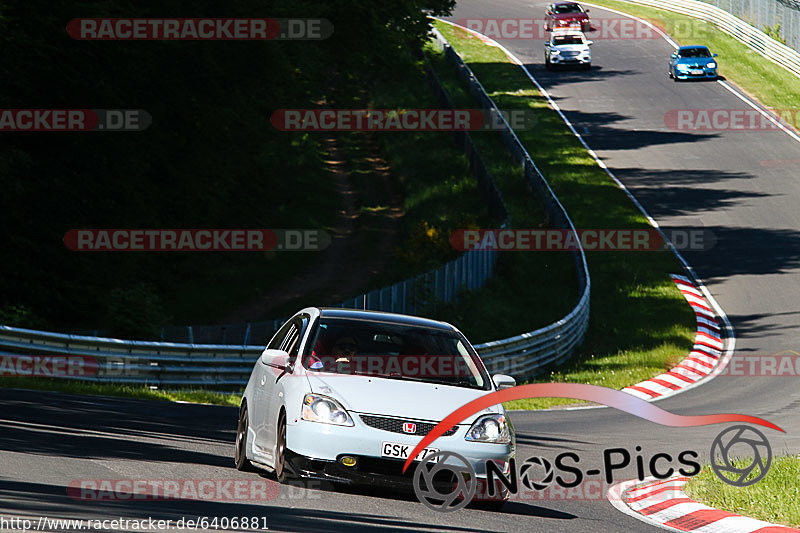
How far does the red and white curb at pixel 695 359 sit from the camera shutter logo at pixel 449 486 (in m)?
13.8

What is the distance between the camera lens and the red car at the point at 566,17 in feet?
216

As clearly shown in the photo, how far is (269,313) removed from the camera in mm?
35344

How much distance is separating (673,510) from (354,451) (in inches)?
Answer: 124

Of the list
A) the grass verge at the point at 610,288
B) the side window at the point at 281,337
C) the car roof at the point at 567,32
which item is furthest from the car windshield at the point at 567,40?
the side window at the point at 281,337

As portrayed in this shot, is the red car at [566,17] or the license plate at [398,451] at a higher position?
the red car at [566,17]

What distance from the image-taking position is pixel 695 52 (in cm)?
6162

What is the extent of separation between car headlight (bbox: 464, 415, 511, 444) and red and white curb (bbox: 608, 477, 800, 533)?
1.41 m

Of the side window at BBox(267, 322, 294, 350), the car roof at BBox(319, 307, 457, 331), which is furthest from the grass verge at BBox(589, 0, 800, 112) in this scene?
the car roof at BBox(319, 307, 457, 331)

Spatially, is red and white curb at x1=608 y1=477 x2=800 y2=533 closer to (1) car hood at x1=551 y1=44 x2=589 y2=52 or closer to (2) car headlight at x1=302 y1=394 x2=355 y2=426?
(2) car headlight at x1=302 y1=394 x2=355 y2=426

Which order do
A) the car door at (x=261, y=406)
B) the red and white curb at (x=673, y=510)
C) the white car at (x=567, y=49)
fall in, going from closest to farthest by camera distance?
the red and white curb at (x=673, y=510) < the car door at (x=261, y=406) < the white car at (x=567, y=49)

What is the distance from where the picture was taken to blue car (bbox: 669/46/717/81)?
201 ft

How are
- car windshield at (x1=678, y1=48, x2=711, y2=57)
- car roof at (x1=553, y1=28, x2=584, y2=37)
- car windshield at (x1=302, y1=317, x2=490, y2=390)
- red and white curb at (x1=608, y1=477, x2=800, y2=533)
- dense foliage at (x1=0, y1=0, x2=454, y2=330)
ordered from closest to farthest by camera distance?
red and white curb at (x1=608, y1=477, x2=800, y2=533) < car windshield at (x1=302, y1=317, x2=490, y2=390) < dense foliage at (x1=0, y1=0, x2=454, y2=330) < car windshield at (x1=678, y1=48, x2=711, y2=57) < car roof at (x1=553, y1=28, x2=584, y2=37)

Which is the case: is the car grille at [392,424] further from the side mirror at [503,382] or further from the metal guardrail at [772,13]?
the metal guardrail at [772,13]

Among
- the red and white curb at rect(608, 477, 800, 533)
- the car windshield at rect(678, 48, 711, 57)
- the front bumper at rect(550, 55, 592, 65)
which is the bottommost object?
the red and white curb at rect(608, 477, 800, 533)
